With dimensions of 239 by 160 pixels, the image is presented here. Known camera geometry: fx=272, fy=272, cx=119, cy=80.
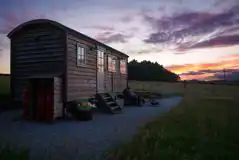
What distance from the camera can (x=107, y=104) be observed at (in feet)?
53.8

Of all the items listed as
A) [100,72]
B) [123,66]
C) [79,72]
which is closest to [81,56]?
[79,72]

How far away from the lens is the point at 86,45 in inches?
629

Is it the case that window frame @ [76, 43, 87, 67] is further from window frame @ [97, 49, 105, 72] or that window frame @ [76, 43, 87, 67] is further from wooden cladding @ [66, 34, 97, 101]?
window frame @ [97, 49, 105, 72]

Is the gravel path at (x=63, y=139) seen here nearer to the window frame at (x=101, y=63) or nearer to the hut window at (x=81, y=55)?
the hut window at (x=81, y=55)

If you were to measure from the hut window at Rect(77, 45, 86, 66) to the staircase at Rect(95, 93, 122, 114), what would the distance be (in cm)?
260

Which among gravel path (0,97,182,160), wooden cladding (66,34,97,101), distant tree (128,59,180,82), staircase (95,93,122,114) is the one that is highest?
distant tree (128,59,180,82)

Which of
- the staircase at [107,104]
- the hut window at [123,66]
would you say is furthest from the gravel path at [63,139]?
the hut window at [123,66]

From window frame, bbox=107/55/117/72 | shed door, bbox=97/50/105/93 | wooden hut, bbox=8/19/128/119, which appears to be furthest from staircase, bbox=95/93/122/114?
window frame, bbox=107/55/117/72

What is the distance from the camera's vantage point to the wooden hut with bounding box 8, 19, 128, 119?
12953 millimetres

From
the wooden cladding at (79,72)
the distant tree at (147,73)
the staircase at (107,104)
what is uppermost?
the distant tree at (147,73)

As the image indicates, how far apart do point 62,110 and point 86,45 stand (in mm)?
4488

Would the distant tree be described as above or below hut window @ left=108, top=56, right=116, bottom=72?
above

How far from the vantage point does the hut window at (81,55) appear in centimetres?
1494

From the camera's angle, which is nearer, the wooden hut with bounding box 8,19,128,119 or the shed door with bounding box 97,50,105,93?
the wooden hut with bounding box 8,19,128,119
